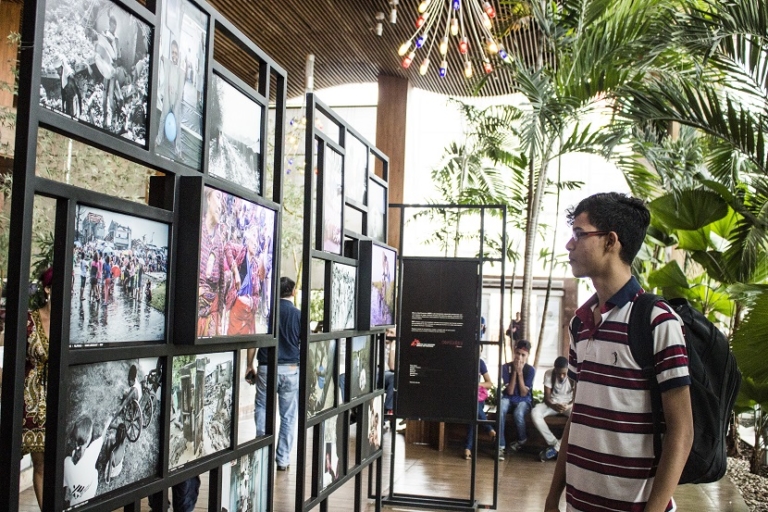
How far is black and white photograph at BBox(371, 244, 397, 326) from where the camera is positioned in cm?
462

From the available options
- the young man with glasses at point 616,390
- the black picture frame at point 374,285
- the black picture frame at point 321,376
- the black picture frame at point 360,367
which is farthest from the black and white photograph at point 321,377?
the young man with glasses at point 616,390

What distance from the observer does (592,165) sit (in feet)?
49.6

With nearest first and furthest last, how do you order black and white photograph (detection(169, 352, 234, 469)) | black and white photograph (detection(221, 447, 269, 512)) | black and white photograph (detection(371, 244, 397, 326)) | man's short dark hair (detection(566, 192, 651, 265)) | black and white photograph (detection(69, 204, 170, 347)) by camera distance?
black and white photograph (detection(69, 204, 170, 347)), man's short dark hair (detection(566, 192, 651, 265)), black and white photograph (detection(169, 352, 234, 469)), black and white photograph (detection(221, 447, 269, 512)), black and white photograph (detection(371, 244, 397, 326))

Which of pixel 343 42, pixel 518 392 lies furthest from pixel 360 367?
pixel 343 42

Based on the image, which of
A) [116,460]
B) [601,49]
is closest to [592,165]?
[601,49]

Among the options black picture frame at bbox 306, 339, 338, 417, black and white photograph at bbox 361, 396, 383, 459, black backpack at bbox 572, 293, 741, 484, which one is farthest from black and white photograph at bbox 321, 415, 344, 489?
black backpack at bbox 572, 293, 741, 484

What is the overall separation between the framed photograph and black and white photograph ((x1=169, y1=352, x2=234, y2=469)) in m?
0.11

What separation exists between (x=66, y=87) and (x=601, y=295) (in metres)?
1.49

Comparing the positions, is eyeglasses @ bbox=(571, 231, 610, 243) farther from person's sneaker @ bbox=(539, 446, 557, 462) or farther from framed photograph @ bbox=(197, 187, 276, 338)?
person's sneaker @ bbox=(539, 446, 557, 462)

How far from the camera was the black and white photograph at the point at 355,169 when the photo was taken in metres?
4.41

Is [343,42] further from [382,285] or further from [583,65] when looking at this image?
[382,285]

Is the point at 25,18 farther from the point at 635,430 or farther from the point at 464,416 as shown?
the point at 464,416

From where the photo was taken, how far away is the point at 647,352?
204cm

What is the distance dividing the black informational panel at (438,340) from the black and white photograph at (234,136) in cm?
309
